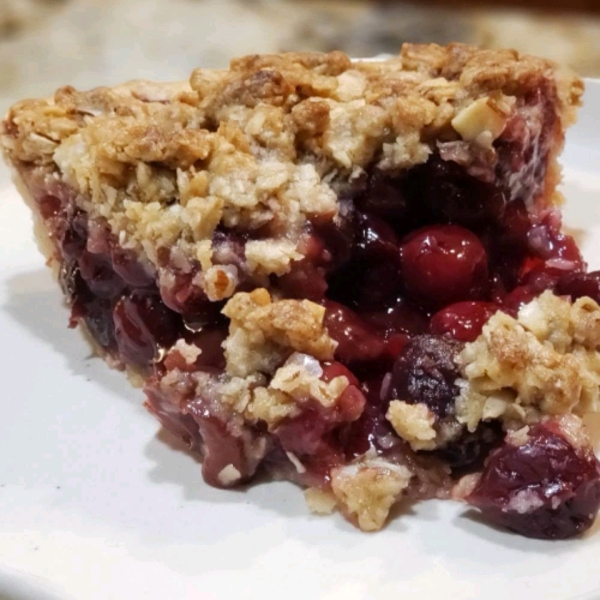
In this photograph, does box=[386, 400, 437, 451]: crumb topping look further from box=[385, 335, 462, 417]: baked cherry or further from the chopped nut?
the chopped nut

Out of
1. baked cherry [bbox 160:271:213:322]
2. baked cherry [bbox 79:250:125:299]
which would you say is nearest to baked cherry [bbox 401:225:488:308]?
baked cherry [bbox 160:271:213:322]

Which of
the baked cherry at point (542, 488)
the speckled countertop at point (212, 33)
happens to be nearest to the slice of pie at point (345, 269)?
the baked cherry at point (542, 488)

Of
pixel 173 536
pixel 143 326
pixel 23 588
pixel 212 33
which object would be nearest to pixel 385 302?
pixel 143 326

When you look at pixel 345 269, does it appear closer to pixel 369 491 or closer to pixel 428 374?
pixel 428 374

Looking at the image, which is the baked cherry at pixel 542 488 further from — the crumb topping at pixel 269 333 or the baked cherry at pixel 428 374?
the crumb topping at pixel 269 333

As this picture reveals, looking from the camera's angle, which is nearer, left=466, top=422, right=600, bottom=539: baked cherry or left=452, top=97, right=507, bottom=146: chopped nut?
left=466, top=422, right=600, bottom=539: baked cherry

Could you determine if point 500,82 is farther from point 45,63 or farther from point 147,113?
point 45,63
